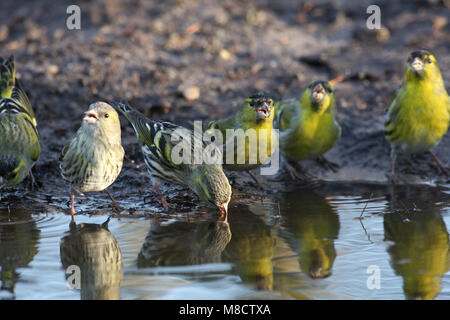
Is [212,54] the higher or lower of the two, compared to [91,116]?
higher

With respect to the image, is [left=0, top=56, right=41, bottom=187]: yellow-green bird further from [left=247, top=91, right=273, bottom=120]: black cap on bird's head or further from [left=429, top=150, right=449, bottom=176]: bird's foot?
[left=429, top=150, right=449, bottom=176]: bird's foot

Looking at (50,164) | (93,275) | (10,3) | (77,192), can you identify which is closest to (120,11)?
(10,3)

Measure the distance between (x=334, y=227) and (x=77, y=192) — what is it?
2.63 meters

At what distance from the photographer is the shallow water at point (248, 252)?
4.43 m

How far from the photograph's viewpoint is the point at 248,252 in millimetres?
5094

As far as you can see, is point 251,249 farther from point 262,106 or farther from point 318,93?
point 318,93

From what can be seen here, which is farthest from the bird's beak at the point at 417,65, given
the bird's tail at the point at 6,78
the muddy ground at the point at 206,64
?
the bird's tail at the point at 6,78

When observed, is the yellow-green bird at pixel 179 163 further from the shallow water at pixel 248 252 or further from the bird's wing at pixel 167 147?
the shallow water at pixel 248 252

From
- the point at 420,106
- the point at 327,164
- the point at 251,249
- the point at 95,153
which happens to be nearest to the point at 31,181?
the point at 95,153

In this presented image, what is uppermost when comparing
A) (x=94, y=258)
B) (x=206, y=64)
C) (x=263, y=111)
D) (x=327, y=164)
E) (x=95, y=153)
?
(x=206, y=64)

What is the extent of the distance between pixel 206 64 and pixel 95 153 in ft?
13.1

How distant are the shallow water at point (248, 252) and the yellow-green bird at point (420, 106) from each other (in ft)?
2.65

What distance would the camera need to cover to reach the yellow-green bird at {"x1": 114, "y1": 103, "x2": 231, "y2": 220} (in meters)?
5.77

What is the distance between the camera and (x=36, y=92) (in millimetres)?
8727
